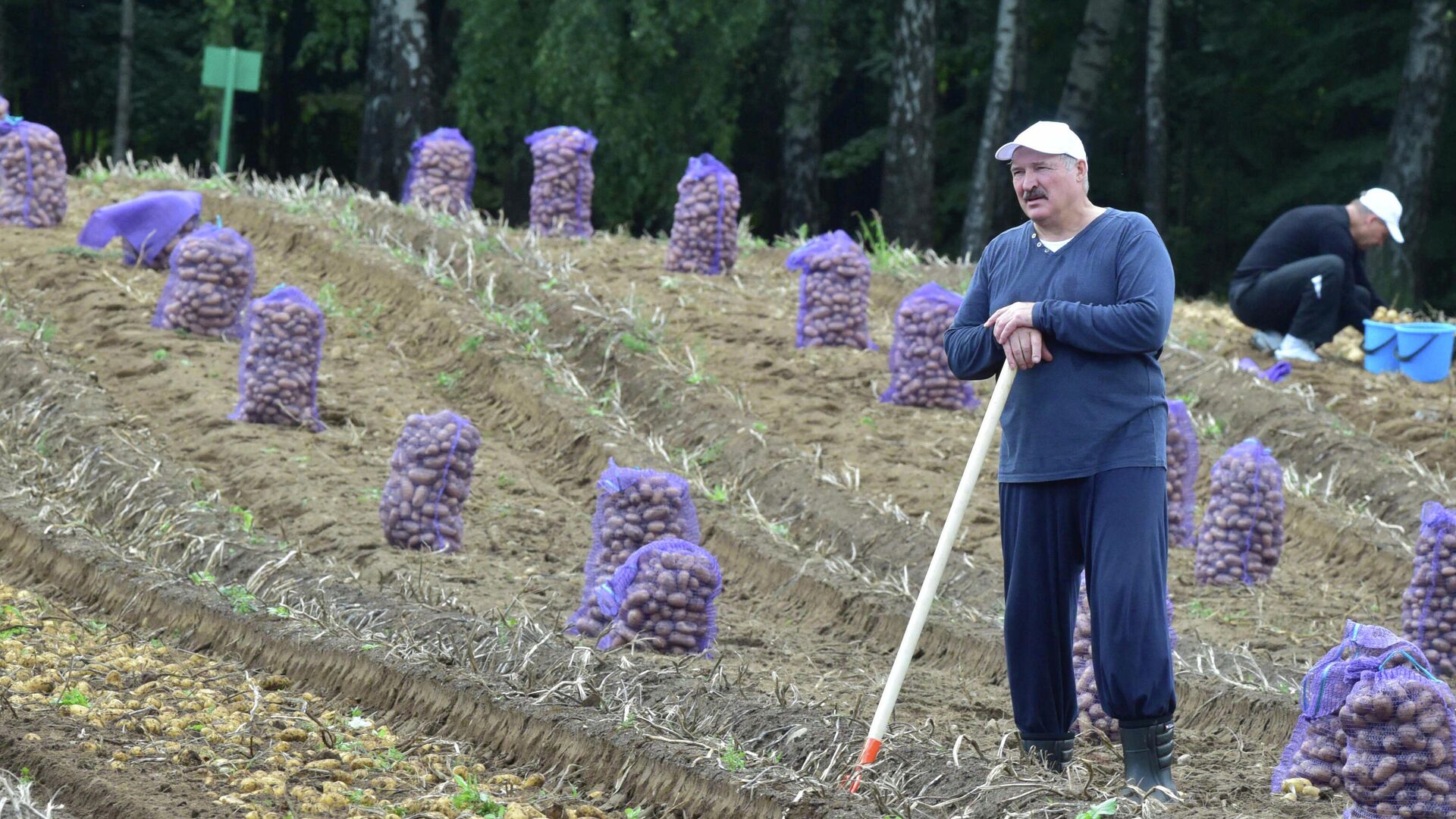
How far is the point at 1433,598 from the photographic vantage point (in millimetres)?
5426

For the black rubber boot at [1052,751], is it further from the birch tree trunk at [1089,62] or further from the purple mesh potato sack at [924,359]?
the birch tree trunk at [1089,62]

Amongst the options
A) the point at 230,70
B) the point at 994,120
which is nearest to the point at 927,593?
the point at 230,70

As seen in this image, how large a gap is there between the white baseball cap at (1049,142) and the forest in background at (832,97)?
11659 millimetres

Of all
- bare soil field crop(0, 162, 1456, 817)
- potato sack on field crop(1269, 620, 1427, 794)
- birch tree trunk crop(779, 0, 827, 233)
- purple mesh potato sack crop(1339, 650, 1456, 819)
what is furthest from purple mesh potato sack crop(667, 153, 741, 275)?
birch tree trunk crop(779, 0, 827, 233)

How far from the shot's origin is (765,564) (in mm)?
6637

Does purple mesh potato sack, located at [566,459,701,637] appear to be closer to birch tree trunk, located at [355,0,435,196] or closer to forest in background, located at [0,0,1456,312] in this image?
forest in background, located at [0,0,1456,312]

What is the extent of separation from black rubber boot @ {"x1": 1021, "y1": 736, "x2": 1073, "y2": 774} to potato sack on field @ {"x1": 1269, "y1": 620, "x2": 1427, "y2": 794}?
0.53m

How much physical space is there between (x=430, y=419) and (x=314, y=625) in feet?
4.50

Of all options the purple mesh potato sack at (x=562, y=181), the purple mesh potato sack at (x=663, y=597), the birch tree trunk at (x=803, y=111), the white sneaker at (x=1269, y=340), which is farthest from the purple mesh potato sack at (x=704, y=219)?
the birch tree trunk at (x=803, y=111)

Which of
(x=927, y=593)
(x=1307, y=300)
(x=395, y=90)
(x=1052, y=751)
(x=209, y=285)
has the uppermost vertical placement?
(x=395, y=90)

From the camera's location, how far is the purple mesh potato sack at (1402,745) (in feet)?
11.7

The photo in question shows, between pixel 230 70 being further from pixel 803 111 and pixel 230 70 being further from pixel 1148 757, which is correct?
pixel 1148 757

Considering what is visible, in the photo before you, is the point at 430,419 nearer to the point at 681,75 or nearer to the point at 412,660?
the point at 412,660

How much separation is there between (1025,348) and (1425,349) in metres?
6.67
